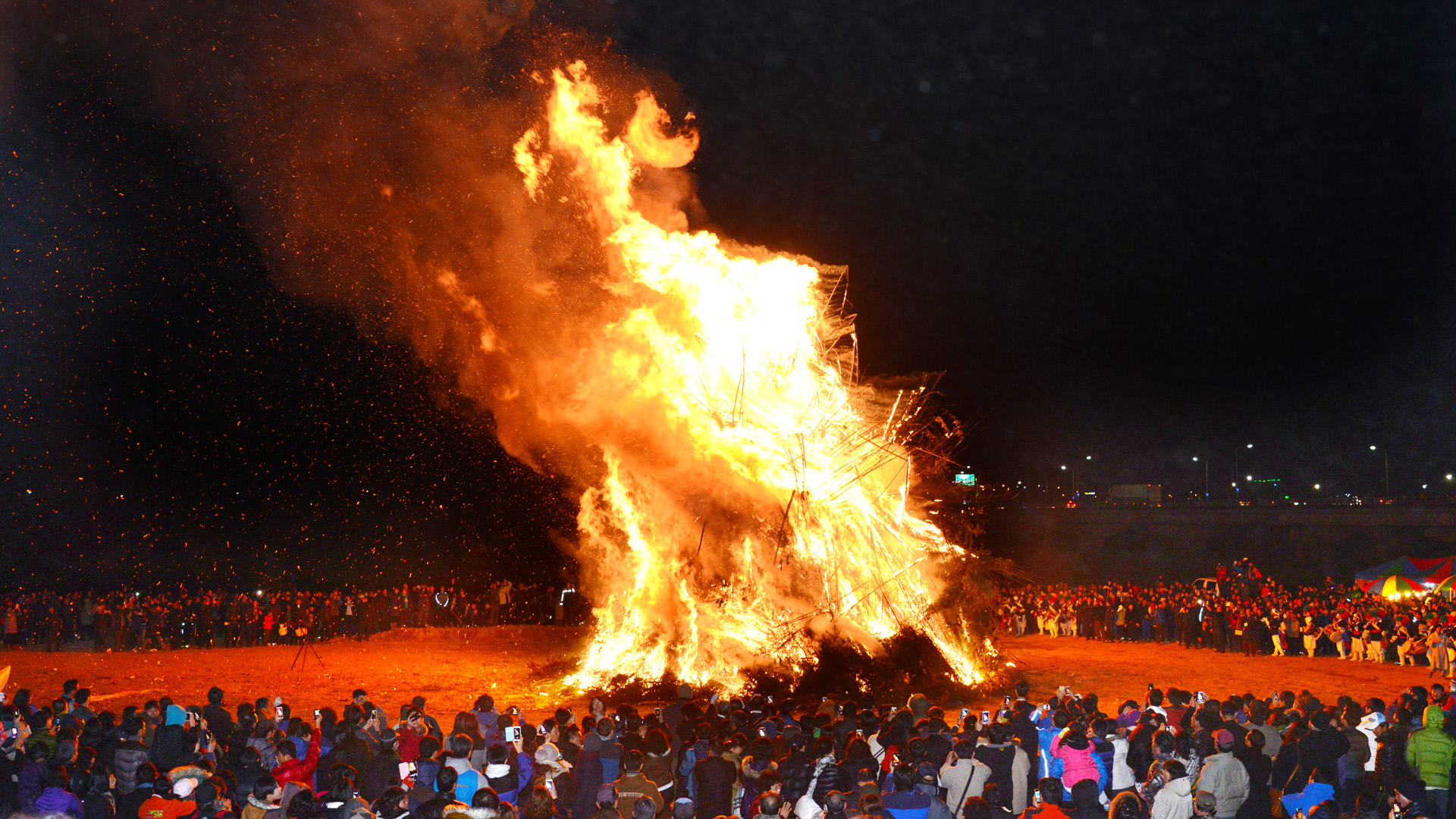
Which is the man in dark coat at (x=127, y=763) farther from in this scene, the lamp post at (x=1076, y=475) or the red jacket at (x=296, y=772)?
the lamp post at (x=1076, y=475)

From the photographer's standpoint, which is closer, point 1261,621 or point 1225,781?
point 1225,781

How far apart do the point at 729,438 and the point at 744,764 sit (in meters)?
9.80

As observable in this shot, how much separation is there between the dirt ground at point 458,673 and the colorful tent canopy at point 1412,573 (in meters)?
11.6

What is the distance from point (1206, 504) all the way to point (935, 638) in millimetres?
40977

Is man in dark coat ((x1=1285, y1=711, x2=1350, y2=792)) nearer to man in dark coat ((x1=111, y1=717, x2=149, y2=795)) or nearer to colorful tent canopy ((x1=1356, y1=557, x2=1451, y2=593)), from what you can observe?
man in dark coat ((x1=111, y1=717, x2=149, y2=795))

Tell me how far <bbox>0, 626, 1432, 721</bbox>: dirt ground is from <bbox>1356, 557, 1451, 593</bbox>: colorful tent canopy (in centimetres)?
1155

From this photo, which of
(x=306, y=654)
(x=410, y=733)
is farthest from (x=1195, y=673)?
(x=306, y=654)

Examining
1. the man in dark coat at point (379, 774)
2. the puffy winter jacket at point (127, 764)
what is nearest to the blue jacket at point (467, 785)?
the man in dark coat at point (379, 774)

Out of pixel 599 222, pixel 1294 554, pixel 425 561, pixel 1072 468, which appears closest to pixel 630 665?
pixel 599 222

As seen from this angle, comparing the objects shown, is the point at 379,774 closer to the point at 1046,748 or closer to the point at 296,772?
the point at 296,772

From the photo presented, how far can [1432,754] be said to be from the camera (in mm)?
8492

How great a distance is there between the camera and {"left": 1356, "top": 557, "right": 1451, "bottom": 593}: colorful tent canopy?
1254 inches

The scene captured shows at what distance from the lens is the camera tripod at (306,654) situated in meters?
21.8

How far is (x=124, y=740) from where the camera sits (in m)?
7.91
